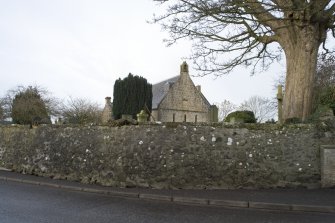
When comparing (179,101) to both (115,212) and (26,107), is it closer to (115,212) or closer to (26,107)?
(26,107)

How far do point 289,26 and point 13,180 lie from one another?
39.1 feet

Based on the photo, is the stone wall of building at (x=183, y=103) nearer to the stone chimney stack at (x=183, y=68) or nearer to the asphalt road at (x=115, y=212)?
the stone chimney stack at (x=183, y=68)

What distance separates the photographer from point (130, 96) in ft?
94.8

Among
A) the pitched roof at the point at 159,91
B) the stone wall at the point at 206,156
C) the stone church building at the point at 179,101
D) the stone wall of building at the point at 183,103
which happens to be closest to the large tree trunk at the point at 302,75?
the stone wall at the point at 206,156

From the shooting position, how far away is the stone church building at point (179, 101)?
4691 centimetres

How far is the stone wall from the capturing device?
10.8 metres

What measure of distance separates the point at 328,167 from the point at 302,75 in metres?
4.18

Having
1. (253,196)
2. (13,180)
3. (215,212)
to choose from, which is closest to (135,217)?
(215,212)

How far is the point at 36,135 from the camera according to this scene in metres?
14.8

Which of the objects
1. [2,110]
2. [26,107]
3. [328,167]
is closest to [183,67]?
[2,110]

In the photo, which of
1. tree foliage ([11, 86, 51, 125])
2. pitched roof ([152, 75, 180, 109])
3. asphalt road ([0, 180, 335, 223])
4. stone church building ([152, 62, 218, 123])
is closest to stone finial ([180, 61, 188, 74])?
stone church building ([152, 62, 218, 123])

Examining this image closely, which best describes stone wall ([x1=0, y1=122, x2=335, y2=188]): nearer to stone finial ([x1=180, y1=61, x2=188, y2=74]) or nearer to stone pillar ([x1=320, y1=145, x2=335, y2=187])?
stone pillar ([x1=320, y1=145, x2=335, y2=187])

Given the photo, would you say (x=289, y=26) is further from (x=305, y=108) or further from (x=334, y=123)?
(x=334, y=123)

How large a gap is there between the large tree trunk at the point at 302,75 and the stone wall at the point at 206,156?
8.30 feet
